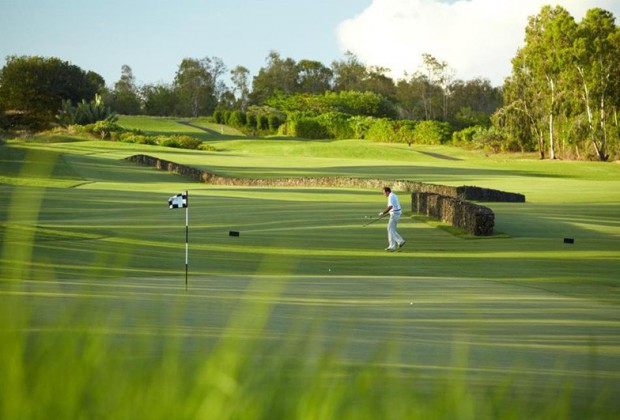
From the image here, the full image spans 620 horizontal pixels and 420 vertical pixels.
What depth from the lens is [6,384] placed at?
3012 mm

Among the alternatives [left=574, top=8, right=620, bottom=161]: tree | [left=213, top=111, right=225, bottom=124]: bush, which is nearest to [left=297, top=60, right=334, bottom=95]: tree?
[left=213, top=111, right=225, bottom=124]: bush

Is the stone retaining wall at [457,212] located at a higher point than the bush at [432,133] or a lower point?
lower

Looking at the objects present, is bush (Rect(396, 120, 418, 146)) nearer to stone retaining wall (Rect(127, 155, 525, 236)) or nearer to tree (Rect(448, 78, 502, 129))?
tree (Rect(448, 78, 502, 129))

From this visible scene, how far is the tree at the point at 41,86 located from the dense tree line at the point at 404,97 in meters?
0.12

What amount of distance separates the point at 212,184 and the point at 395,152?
42559 mm

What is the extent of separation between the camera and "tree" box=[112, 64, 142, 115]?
510 feet

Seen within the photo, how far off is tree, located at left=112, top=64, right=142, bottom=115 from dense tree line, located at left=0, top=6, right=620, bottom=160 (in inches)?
8.3

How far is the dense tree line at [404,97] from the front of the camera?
89938 millimetres

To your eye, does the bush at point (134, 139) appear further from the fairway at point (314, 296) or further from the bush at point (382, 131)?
the fairway at point (314, 296)

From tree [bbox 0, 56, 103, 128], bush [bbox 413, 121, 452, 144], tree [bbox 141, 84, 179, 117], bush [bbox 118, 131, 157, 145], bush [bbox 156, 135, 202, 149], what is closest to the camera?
bush [bbox 118, 131, 157, 145]

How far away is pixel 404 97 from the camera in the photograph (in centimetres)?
Result: 15862

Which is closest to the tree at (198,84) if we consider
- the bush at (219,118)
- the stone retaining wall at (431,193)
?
the bush at (219,118)

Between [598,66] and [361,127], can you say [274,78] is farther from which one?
[598,66]

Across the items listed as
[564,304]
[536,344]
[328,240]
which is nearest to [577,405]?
[536,344]
